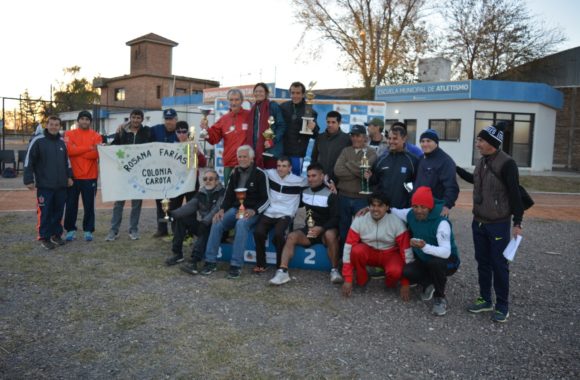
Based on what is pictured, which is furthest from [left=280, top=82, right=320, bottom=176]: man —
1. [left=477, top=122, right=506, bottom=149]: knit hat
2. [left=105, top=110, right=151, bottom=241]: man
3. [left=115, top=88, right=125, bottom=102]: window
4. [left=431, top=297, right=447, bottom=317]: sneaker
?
[left=115, top=88, right=125, bottom=102]: window

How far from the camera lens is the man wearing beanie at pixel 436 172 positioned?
5234 mm

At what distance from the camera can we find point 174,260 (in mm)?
6262

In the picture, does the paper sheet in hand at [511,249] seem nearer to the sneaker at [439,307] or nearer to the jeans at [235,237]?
the sneaker at [439,307]

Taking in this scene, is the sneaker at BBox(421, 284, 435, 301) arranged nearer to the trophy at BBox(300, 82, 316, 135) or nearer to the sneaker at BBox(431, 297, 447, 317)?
the sneaker at BBox(431, 297, 447, 317)

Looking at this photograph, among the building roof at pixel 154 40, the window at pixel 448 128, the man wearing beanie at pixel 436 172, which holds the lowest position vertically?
the man wearing beanie at pixel 436 172

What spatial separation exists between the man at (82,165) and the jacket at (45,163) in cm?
26

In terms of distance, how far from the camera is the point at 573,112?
1131 inches

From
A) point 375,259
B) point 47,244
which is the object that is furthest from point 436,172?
point 47,244

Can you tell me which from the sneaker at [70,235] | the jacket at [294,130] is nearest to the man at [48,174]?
the sneaker at [70,235]

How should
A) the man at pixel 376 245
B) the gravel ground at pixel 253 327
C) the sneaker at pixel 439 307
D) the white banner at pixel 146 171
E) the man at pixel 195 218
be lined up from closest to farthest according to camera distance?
1. the gravel ground at pixel 253 327
2. the sneaker at pixel 439 307
3. the man at pixel 376 245
4. the man at pixel 195 218
5. the white banner at pixel 146 171

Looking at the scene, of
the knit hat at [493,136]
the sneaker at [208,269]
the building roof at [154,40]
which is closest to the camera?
the knit hat at [493,136]

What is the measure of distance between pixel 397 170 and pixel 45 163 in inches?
198

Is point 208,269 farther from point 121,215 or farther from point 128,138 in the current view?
point 128,138

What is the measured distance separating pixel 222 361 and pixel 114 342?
A: 100 cm
